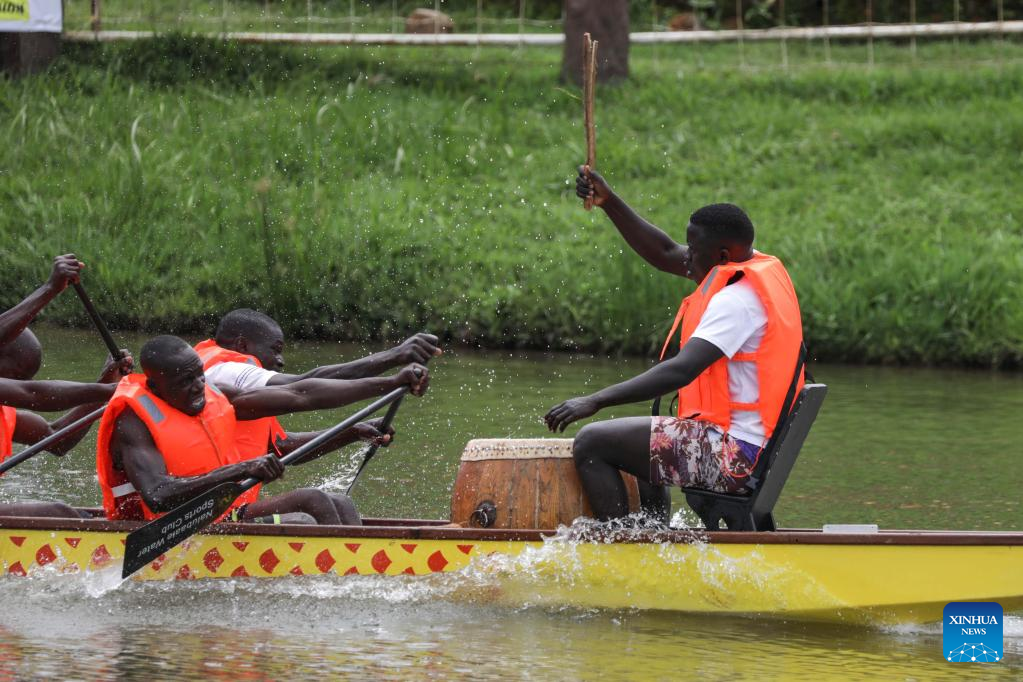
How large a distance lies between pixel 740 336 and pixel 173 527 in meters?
2.24

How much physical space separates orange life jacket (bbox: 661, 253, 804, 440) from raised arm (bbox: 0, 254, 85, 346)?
8.36 feet

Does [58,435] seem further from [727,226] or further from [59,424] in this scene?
[727,226]

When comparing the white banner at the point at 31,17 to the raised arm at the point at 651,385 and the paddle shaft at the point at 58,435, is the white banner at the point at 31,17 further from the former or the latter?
the raised arm at the point at 651,385

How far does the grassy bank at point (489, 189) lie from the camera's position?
46.8 feet

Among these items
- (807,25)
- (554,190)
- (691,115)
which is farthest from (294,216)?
(807,25)

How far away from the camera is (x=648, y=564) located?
678 centimetres

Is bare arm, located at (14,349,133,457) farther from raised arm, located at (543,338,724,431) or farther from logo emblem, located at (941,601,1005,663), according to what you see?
logo emblem, located at (941,601,1005,663)

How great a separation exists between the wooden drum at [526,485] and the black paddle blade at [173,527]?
36.6 inches

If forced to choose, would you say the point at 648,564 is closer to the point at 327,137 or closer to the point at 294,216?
the point at 294,216

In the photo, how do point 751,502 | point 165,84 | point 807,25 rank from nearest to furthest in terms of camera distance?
1. point 751,502
2. point 165,84
3. point 807,25

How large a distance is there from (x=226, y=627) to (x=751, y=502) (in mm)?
2066

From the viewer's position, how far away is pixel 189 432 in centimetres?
685

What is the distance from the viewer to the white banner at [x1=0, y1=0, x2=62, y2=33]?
17.3 meters

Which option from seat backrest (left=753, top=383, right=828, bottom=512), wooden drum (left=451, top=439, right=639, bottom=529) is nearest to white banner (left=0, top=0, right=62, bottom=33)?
wooden drum (left=451, top=439, right=639, bottom=529)
